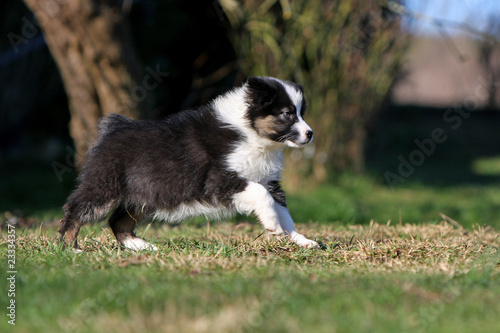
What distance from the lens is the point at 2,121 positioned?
1238 cm

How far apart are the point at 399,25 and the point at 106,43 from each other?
501 cm

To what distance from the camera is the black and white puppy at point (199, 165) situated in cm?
441

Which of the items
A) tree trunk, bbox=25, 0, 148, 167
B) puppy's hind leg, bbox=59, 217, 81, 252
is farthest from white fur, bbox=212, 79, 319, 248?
tree trunk, bbox=25, 0, 148, 167

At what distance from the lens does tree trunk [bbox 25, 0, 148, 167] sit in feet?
23.7

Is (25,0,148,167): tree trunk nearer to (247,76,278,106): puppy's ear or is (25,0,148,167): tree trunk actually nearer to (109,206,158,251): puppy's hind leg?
(109,206,158,251): puppy's hind leg

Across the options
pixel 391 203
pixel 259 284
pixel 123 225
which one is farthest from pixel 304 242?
pixel 391 203

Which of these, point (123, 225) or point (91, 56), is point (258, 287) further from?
point (91, 56)

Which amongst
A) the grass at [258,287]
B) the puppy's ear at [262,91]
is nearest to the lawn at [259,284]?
the grass at [258,287]

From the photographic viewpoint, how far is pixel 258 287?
3053 millimetres

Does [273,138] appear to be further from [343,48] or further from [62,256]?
[343,48]

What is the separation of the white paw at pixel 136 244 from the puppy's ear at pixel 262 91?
1349 mm

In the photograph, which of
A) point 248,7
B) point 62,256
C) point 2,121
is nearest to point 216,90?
point 248,7

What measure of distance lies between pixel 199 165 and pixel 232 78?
22.6 feet

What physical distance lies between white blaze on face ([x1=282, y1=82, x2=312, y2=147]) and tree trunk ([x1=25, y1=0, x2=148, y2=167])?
338cm
